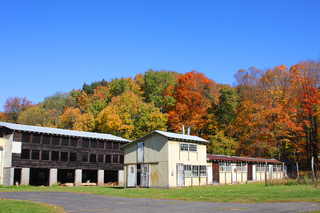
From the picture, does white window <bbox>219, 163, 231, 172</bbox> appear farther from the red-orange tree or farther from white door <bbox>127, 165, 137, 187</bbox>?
the red-orange tree

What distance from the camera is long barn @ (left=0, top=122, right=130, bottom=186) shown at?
45.7m

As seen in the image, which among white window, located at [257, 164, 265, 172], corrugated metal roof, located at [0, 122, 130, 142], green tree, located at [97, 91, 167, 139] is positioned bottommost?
white window, located at [257, 164, 265, 172]

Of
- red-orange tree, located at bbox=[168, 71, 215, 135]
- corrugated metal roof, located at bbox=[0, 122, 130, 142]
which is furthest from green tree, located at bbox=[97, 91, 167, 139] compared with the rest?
corrugated metal roof, located at bbox=[0, 122, 130, 142]

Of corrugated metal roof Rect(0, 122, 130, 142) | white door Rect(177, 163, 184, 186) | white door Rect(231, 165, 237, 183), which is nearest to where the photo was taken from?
white door Rect(177, 163, 184, 186)

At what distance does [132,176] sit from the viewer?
40.4m

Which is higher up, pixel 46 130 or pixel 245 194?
pixel 46 130

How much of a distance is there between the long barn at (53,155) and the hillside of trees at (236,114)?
807cm

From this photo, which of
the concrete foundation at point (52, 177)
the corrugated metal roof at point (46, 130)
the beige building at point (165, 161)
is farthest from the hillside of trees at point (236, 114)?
the beige building at point (165, 161)

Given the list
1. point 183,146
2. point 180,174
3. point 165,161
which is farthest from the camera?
point 183,146

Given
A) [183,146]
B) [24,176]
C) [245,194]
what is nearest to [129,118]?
[24,176]

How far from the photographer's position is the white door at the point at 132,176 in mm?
40016

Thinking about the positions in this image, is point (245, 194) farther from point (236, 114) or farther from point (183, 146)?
point (236, 114)

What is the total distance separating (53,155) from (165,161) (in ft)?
65.8

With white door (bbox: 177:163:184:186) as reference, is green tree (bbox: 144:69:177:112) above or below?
above
